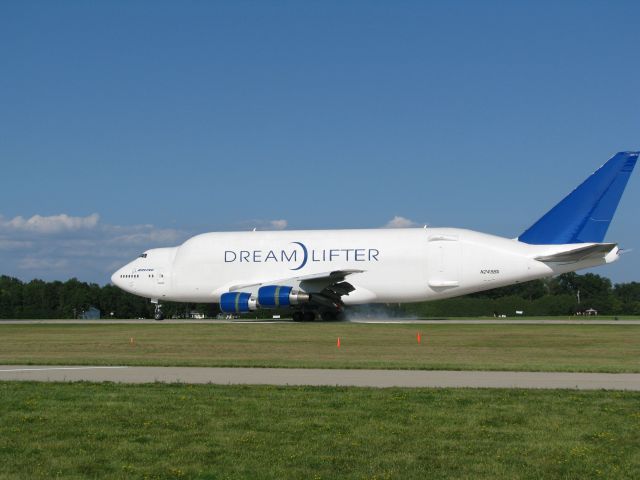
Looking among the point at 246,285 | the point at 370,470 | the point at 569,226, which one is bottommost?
the point at 370,470

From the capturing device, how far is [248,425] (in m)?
11.0

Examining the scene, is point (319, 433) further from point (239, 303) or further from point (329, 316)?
point (329, 316)

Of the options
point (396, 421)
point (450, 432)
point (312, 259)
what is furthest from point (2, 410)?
point (312, 259)

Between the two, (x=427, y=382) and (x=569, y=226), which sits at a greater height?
(x=569, y=226)

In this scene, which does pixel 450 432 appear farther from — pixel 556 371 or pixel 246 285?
pixel 246 285

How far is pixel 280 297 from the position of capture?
41.8 metres

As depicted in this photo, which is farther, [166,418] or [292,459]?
[166,418]

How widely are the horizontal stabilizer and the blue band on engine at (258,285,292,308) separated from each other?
13.2 metres

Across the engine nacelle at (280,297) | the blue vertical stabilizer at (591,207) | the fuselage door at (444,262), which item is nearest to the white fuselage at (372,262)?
the fuselage door at (444,262)

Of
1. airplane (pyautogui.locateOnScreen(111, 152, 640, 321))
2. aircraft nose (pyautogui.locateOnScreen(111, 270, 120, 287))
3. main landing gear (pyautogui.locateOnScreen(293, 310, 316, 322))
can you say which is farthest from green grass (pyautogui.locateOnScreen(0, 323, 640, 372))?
aircraft nose (pyautogui.locateOnScreen(111, 270, 120, 287))

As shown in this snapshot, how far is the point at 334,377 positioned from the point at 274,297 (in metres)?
25.2

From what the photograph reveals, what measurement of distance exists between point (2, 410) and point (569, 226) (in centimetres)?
3412

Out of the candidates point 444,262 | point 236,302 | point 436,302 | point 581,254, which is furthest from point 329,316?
point 436,302

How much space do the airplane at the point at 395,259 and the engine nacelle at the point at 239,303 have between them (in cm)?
5
